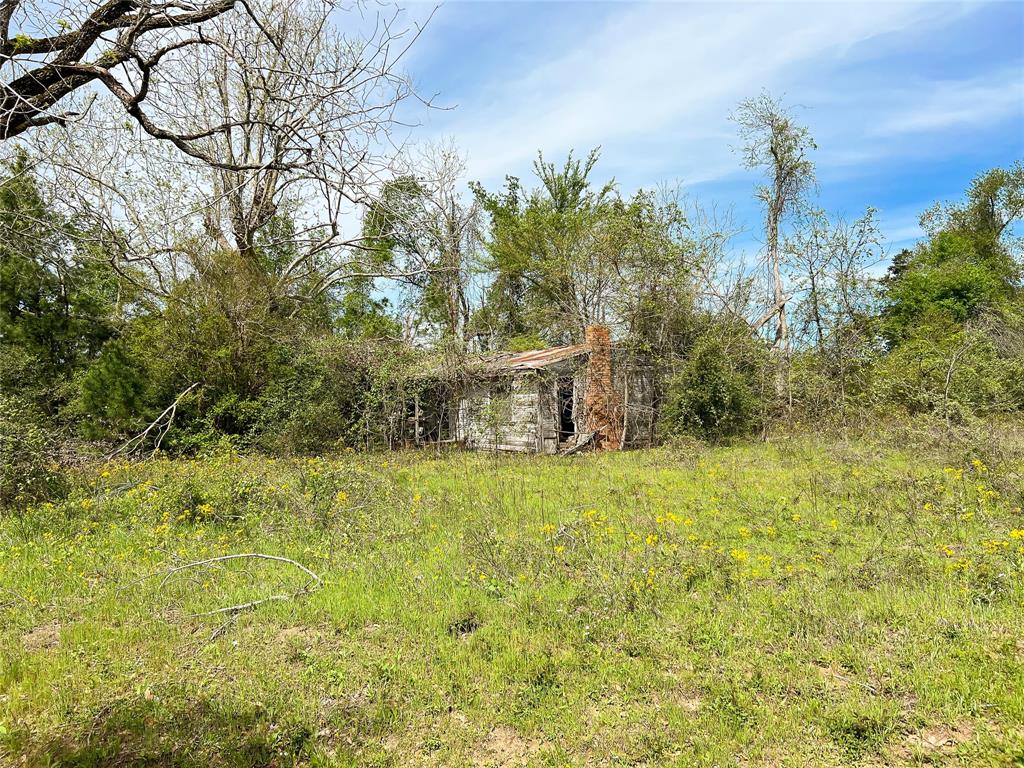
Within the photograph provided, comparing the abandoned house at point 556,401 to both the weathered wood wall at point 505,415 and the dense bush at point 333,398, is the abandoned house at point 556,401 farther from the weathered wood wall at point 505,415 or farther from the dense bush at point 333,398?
the dense bush at point 333,398

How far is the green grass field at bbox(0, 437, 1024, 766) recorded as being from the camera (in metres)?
2.90

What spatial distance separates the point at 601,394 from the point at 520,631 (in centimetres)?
1174

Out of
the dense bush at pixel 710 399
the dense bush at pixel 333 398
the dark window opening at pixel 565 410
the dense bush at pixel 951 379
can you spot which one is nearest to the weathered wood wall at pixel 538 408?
the dark window opening at pixel 565 410

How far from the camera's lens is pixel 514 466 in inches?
465

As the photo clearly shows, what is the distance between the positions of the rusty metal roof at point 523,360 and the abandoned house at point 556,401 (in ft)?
0.09

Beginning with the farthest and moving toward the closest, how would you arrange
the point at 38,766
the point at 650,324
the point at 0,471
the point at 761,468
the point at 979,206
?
the point at 979,206 → the point at 650,324 → the point at 761,468 → the point at 0,471 → the point at 38,766

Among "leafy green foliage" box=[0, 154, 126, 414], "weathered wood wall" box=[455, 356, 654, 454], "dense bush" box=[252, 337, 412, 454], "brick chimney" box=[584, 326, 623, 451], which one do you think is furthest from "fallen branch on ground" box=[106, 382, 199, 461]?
"brick chimney" box=[584, 326, 623, 451]

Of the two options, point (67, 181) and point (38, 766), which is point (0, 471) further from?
point (38, 766)

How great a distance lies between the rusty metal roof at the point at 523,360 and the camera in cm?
1505

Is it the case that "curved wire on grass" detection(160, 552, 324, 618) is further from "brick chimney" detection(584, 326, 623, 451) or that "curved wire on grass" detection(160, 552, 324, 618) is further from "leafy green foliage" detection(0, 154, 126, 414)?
"brick chimney" detection(584, 326, 623, 451)

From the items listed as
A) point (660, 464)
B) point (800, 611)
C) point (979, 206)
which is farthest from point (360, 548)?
point (979, 206)

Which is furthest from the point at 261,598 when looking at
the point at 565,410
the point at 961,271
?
the point at 961,271

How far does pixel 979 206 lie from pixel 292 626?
4116 cm

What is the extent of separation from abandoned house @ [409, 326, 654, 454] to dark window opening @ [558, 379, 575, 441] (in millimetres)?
29
